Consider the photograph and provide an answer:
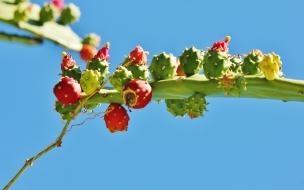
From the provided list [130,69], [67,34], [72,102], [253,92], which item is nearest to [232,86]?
[253,92]

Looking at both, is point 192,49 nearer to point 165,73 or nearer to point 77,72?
point 165,73

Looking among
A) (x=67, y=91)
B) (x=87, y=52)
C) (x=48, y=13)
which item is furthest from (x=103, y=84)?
(x=48, y=13)

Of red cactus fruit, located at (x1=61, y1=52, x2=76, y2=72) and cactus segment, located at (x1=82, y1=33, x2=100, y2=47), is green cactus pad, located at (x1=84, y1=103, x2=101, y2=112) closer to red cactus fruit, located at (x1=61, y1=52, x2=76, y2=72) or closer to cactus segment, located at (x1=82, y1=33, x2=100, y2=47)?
red cactus fruit, located at (x1=61, y1=52, x2=76, y2=72)

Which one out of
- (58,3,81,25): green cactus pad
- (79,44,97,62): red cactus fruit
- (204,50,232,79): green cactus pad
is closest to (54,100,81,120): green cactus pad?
(204,50,232,79): green cactus pad

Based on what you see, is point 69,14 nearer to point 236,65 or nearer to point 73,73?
point 73,73

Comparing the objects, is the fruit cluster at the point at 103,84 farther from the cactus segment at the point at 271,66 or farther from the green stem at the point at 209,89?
the cactus segment at the point at 271,66

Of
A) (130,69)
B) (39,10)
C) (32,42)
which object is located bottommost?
(130,69)

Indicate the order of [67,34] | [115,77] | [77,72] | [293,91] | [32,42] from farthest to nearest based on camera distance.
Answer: [67,34] < [32,42] < [77,72] < [115,77] < [293,91]
